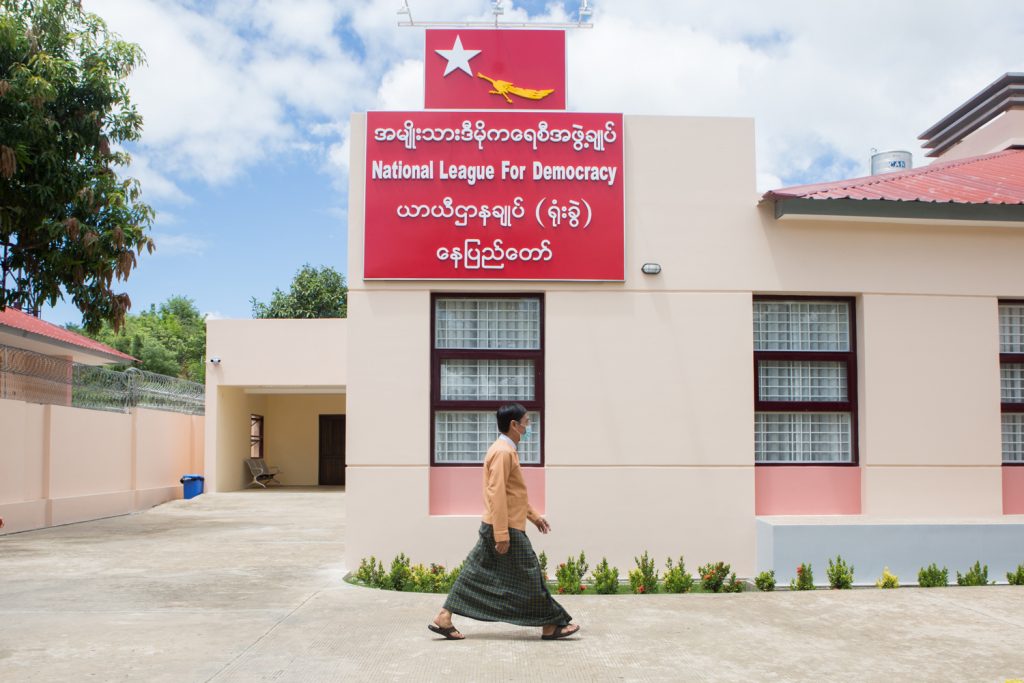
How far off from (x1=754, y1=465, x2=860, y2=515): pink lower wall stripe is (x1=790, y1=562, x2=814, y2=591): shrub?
99 centimetres

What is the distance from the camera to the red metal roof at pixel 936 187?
9.12 metres

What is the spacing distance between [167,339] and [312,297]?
11.7 metres

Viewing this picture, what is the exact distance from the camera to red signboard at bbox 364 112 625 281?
29.6 feet

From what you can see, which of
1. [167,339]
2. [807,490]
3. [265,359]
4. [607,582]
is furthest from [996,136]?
[167,339]

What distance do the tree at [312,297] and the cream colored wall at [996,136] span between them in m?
30.1

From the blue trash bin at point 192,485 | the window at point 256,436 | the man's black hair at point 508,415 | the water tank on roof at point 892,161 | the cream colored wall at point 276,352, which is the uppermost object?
the water tank on roof at point 892,161

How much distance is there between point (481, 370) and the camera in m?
9.19

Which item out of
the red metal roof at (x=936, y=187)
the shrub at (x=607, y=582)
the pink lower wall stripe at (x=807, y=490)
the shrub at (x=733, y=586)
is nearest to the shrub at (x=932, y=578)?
the pink lower wall stripe at (x=807, y=490)

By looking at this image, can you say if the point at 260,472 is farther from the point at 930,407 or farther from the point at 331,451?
the point at 930,407

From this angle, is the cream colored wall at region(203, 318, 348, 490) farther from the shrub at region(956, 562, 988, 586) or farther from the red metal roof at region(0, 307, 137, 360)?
the shrub at region(956, 562, 988, 586)

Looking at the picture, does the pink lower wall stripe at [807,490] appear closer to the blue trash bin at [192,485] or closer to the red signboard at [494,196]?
the red signboard at [494,196]

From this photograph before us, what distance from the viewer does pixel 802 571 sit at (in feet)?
27.3

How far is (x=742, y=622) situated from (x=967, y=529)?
283cm

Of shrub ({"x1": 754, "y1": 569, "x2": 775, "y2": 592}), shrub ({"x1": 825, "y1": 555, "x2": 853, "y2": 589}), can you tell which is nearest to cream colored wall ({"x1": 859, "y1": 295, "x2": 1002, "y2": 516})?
shrub ({"x1": 825, "y1": 555, "x2": 853, "y2": 589})
